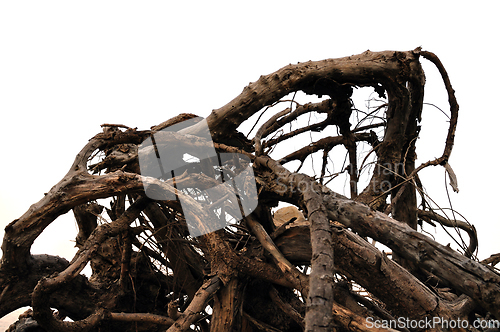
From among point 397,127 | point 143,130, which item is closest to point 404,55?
point 397,127

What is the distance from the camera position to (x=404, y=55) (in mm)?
1809

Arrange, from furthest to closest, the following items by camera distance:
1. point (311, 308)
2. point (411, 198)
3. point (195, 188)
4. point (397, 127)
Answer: point (411, 198)
point (397, 127)
point (195, 188)
point (311, 308)

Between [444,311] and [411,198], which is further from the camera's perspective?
[411,198]

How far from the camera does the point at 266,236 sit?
1.56 m

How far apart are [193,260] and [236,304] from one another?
557 mm

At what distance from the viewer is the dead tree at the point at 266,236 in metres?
1.31

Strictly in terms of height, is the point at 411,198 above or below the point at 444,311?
above

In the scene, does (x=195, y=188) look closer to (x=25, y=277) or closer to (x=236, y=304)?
(x=236, y=304)

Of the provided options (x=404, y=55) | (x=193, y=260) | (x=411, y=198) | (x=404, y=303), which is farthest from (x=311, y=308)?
(x=411, y=198)

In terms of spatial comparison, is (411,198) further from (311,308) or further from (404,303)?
(311,308)

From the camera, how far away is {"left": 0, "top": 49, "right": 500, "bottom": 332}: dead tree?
131 cm

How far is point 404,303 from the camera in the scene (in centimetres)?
131

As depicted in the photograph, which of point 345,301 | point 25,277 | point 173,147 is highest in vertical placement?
point 173,147

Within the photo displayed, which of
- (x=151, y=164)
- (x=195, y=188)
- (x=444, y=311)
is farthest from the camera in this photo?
(x=151, y=164)
